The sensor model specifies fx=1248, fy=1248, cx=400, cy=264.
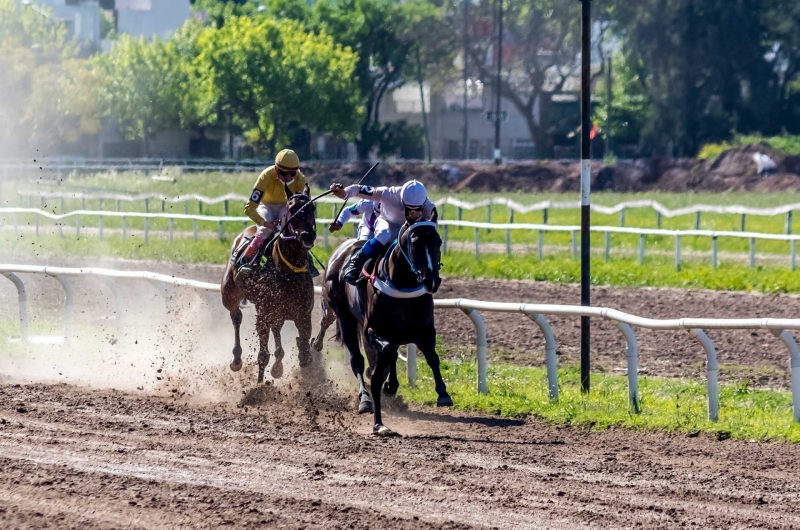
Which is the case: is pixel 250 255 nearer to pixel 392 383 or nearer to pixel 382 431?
pixel 392 383

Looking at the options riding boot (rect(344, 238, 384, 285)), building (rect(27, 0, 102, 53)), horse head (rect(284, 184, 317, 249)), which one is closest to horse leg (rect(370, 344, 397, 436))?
riding boot (rect(344, 238, 384, 285))

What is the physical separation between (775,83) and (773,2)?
5012mm

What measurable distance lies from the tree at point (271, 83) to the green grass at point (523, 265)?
3144 centimetres

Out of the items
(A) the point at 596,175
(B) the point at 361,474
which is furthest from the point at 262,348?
(A) the point at 596,175

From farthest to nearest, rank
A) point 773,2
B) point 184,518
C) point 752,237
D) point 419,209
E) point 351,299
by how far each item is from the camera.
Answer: point 773,2 → point 752,237 → point 351,299 → point 419,209 → point 184,518

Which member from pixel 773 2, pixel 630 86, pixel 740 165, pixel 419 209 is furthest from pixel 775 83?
pixel 419 209

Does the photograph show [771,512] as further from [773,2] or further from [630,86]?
[630,86]

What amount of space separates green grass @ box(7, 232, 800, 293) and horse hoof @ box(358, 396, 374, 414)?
30.9ft

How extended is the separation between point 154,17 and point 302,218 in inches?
3381

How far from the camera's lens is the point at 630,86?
A: 69.4 metres

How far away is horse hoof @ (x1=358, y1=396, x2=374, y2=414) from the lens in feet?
32.4

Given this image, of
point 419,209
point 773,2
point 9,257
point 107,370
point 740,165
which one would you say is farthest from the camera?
point 773,2

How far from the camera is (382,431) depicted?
29.7ft

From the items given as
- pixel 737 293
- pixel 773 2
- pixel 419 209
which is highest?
pixel 773 2
